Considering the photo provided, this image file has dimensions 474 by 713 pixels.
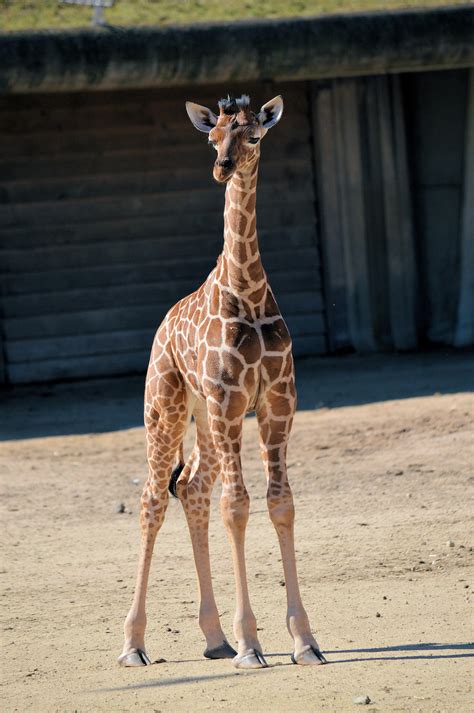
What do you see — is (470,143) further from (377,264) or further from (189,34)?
(189,34)

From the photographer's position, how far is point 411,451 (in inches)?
403

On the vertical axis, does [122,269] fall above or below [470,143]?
below

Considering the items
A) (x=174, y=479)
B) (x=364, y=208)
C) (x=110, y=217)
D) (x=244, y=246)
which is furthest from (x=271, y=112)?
(x=364, y=208)

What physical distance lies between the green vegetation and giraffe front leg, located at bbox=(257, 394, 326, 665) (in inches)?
284

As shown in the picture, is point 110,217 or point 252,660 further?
point 110,217

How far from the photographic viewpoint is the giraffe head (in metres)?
5.88

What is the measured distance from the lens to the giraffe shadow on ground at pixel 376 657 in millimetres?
5965

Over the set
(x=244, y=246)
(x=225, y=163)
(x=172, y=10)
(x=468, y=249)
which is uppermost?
(x=172, y=10)

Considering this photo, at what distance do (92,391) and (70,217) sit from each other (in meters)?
1.90

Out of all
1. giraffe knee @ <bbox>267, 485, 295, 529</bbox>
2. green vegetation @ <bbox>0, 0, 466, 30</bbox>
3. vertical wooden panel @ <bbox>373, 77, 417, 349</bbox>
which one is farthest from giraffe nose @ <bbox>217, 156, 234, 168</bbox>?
vertical wooden panel @ <bbox>373, 77, 417, 349</bbox>

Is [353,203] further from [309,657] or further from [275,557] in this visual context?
[309,657]

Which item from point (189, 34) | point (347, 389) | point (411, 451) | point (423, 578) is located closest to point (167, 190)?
point (189, 34)

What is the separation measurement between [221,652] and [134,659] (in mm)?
442

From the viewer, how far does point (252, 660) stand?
602 centimetres
